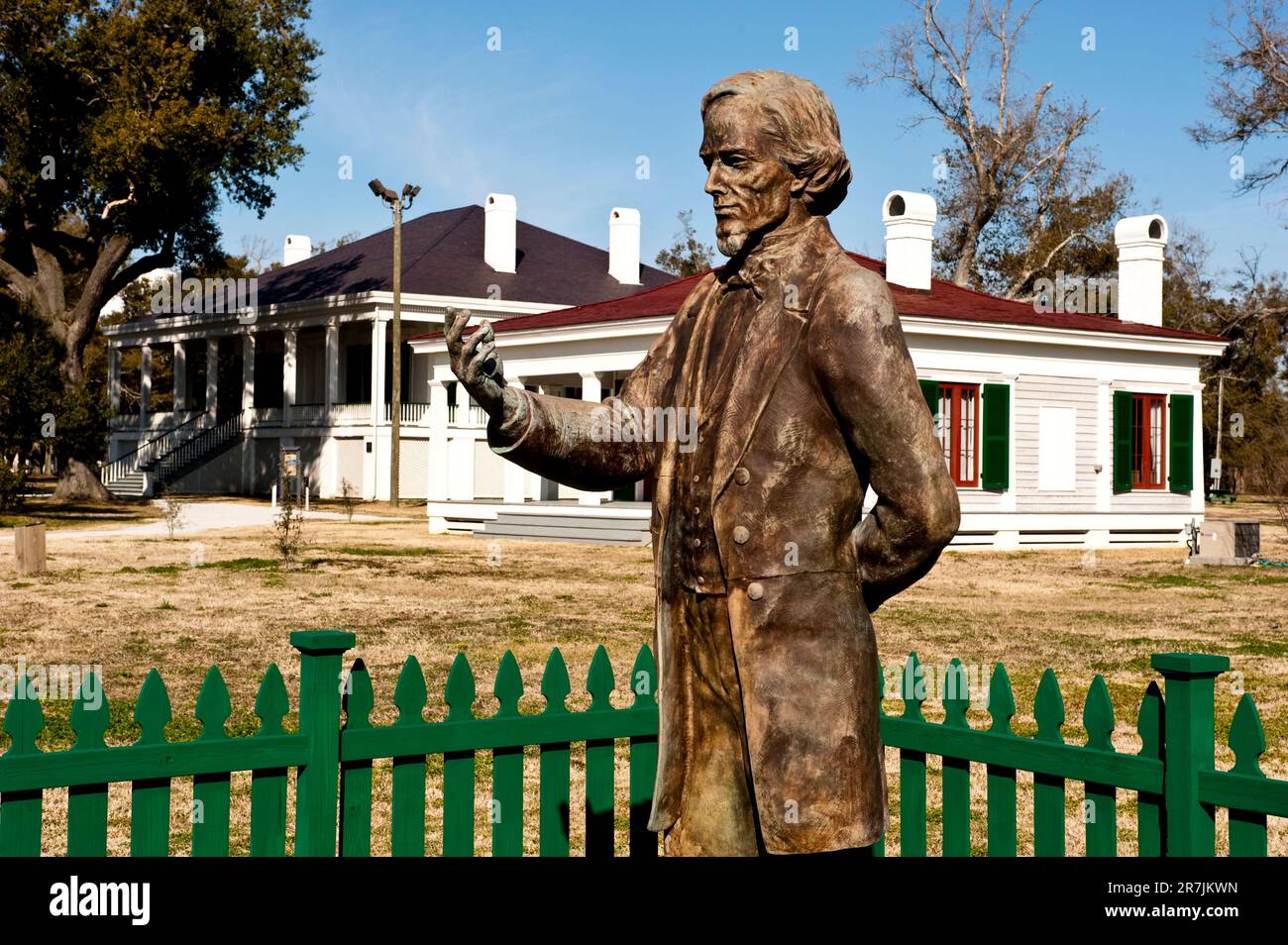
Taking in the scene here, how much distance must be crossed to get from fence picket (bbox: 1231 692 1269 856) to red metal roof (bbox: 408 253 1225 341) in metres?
20.6

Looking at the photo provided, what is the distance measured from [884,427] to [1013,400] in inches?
924

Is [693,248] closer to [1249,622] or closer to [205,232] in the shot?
[205,232]

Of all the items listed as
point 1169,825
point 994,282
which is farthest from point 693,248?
point 1169,825

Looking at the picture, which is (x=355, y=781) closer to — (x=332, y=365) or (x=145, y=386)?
(x=332, y=365)

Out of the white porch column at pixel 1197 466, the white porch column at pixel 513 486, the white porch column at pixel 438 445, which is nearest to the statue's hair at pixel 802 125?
the white porch column at pixel 513 486

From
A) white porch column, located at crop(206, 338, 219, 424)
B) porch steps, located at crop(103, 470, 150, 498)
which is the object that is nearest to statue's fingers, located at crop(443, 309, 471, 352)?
porch steps, located at crop(103, 470, 150, 498)

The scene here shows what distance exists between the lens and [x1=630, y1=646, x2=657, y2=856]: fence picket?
4.67 metres

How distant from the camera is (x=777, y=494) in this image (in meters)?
3.06

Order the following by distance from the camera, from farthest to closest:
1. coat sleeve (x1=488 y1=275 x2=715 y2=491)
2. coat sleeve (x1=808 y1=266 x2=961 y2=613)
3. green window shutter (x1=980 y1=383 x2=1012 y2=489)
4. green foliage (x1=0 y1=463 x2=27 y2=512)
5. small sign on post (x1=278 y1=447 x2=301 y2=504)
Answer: small sign on post (x1=278 y1=447 x2=301 y2=504) → green foliage (x1=0 y1=463 x2=27 y2=512) → green window shutter (x1=980 y1=383 x2=1012 y2=489) → coat sleeve (x1=488 y1=275 x2=715 y2=491) → coat sleeve (x1=808 y1=266 x2=961 y2=613)

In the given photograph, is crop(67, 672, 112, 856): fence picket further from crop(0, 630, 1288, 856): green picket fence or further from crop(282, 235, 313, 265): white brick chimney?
crop(282, 235, 313, 265): white brick chimney

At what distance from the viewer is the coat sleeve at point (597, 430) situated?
3.26 m

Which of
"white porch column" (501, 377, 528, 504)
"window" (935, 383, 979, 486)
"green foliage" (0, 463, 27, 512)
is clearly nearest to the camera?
"window" (935, 383, 979, 486)

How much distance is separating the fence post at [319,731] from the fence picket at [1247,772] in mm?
2587
